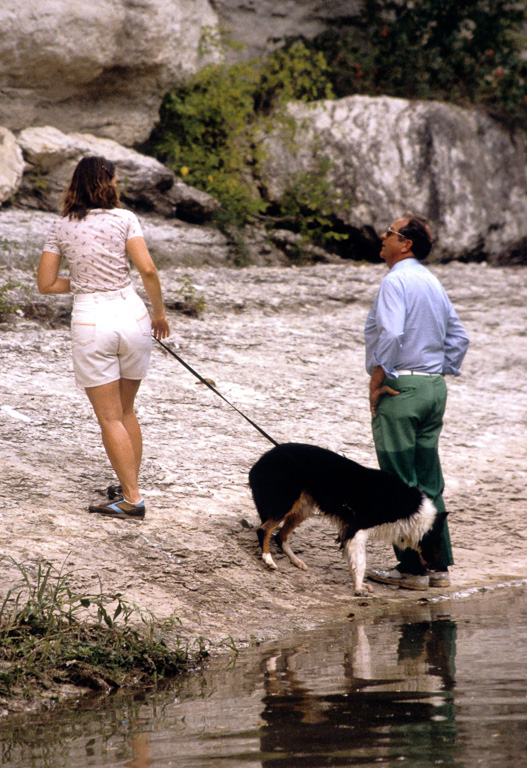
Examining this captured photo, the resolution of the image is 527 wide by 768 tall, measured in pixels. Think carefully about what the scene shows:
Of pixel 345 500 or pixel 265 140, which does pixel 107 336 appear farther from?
pixel 265 140

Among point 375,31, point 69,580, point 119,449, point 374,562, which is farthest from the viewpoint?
point 375,31

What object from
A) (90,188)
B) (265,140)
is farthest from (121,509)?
(265,140)

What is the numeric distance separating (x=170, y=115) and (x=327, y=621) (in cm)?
863

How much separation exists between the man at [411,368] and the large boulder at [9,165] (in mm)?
5864

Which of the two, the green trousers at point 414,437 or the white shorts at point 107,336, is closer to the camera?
the white shorts at point 107,336

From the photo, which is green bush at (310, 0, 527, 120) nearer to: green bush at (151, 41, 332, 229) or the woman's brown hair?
green bush at (151, 41, 332, 229)

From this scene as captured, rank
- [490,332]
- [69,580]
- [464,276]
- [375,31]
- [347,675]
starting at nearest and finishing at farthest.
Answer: [347,675]
[69,580]
[490,332]
[464,276]
[375,31]

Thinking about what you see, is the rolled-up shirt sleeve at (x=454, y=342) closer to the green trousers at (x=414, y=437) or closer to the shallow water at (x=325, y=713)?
the green trousers at (x=414, y=437)

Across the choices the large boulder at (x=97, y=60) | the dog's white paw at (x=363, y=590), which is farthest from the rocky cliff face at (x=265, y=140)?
the dog's white paw at (x=363, y=590)

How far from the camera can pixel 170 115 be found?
1124cm

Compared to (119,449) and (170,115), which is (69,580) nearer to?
(119,449)

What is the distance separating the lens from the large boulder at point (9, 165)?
9.29 metres

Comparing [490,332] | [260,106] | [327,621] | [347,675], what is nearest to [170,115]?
[260,106]

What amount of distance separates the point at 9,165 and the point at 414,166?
527 cm
